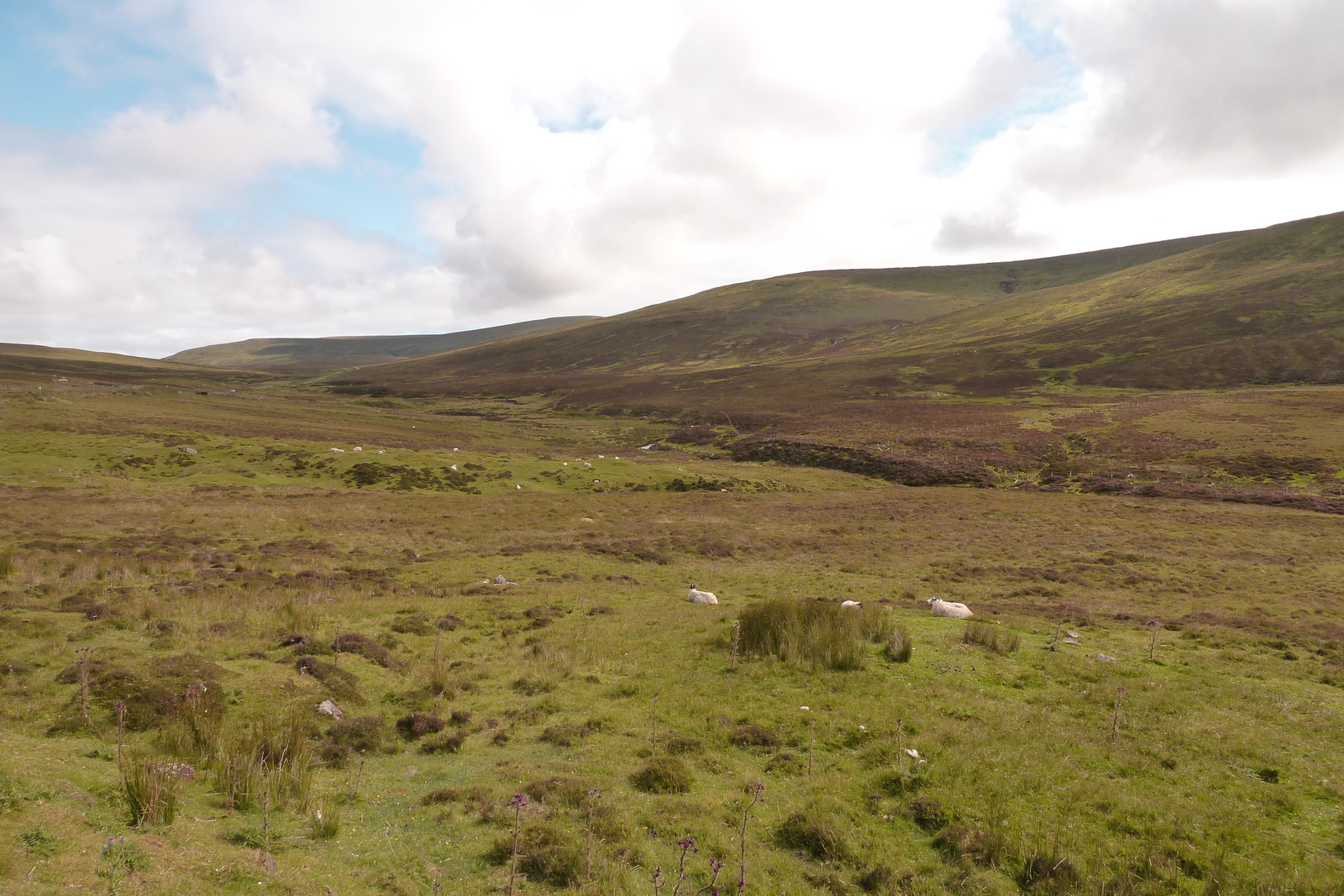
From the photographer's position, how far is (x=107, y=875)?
5.68m

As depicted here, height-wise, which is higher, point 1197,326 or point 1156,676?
point 1197,326

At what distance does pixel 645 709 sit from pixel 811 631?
476cm

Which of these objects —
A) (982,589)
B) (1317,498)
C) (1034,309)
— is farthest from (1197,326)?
(982,589)

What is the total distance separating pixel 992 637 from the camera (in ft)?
52.6

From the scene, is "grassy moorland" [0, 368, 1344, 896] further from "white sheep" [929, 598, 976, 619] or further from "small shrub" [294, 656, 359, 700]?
"white sheep" [929, 598, 976, 619]

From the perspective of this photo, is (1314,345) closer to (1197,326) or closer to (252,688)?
(1197,326)

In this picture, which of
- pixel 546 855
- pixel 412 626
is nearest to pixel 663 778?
pixel 546 855

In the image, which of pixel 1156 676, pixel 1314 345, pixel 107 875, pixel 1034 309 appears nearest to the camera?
pixel 107 875

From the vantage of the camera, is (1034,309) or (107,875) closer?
(107,875)

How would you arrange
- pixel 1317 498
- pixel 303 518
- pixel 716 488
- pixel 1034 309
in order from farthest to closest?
pixel 1034 309 → pixel 716 488 → pixel 1317 498 → pixel 303 518

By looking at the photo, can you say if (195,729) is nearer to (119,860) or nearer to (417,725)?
(417,725)

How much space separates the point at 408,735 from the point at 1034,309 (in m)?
228

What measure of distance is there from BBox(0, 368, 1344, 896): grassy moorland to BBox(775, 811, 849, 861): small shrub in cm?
5

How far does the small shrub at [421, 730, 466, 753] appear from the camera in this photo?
11.0 m
